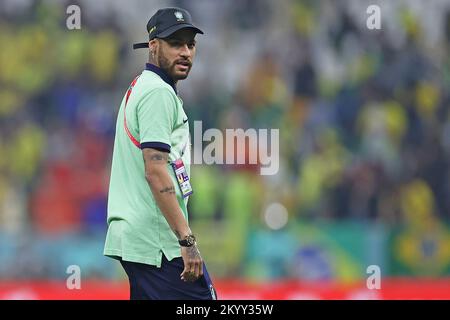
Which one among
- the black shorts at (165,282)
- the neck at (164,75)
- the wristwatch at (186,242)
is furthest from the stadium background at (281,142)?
the wristwatch at (186,242)

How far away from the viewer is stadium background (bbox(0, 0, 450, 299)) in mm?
12414

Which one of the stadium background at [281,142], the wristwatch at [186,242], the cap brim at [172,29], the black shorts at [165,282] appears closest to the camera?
the wristwatch at [186,242]

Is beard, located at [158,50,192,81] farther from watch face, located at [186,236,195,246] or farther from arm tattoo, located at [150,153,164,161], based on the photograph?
watch face, located at [186,236,195,246]

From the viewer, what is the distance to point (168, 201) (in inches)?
199

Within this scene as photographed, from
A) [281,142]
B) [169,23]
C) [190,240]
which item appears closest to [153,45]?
[169,23]

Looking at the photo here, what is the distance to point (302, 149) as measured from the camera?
1392 centimetres

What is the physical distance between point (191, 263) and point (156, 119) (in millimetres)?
695

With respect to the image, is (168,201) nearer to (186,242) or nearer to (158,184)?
(158,184)

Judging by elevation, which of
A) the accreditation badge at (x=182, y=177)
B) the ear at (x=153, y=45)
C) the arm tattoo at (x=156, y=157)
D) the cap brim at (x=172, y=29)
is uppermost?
the cap brim at (x=172, y=29)

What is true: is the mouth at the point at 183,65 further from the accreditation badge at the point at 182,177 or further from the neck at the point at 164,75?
the accreditation badge at the point at 182,177

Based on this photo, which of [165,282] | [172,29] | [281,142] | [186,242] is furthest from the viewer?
[281,142]

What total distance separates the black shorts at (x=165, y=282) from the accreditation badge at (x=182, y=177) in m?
0.33

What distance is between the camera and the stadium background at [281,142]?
40.7ft

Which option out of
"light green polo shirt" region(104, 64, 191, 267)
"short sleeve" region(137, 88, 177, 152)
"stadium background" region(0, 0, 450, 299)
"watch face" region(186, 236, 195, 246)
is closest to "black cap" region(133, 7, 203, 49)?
"light green polo shirt" region(104, 64, 191, 267)
